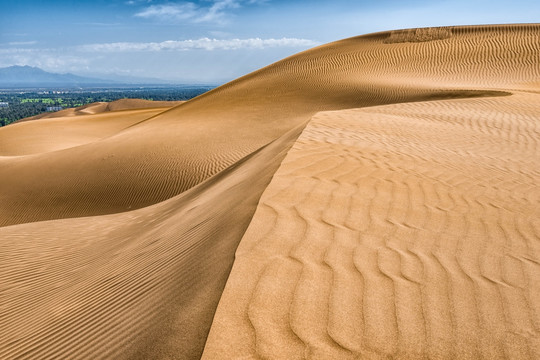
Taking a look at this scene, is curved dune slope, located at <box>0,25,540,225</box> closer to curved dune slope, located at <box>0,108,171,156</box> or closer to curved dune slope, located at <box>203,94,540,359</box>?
curved dune slope, located at <box>0,108,171,156</box>

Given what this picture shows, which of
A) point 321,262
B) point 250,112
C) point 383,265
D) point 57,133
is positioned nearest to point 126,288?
point 321,262

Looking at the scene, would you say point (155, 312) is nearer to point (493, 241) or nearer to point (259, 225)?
point (259, 225)

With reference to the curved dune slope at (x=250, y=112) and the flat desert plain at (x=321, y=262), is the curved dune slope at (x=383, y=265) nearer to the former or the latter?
the flat desert plain at (x=321, y=262)

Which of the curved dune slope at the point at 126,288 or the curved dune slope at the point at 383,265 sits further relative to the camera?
the curved dune slope at the point at 126,288

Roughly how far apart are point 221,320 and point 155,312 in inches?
25.8

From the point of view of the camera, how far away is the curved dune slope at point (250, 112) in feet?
40.2

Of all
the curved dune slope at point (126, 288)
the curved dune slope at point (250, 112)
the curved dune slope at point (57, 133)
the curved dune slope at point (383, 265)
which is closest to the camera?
the curved dune slope at point (383, 265)

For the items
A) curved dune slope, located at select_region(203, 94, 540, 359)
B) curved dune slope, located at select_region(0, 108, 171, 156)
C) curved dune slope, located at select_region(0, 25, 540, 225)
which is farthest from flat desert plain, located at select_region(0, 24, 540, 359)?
curved dune slope, located at select_region(0, 108, 171, 156)

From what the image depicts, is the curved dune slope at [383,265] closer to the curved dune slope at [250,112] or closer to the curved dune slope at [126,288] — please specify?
the curved dune slope at [126,288]

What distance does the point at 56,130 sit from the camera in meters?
33.6

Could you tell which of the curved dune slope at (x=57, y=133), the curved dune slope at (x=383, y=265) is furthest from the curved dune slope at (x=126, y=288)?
the curved dune slope at (x=57, y=133)

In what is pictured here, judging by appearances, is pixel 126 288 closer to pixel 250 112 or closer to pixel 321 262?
pixel 321 262

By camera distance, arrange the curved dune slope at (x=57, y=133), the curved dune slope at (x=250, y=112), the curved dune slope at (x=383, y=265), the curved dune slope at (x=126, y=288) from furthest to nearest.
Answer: the curved dune slope at (x=57, y=133), the curved dune slope at (x=250, y=112), the curved dune slope at (x=126, y=288), the curved dune slope at (x=383, y=265)

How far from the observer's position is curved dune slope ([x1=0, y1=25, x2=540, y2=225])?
12256 millimetres
